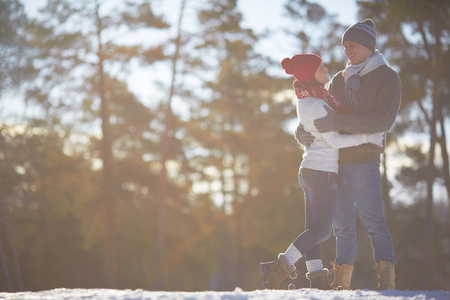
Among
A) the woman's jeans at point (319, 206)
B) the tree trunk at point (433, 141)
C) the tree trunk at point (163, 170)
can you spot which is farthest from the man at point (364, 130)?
the tree trunk at point (163, 170)

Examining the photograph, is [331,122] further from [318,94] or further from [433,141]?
[433,141]

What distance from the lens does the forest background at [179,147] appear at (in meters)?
18.3

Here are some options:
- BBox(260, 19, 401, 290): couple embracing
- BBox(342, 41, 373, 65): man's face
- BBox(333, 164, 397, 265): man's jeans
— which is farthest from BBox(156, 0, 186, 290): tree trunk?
BBox(333, 164, 397, 265): man's jeans

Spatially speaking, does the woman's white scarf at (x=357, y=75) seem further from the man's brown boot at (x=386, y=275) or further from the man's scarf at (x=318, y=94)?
the man's brown boot at (x=386, y=275)

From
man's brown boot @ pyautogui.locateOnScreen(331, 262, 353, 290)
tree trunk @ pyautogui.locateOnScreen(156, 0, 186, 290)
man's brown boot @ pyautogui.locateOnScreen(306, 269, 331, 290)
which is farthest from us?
tree trunk @ pyautogui.locateOnScreen(156, 0, 186, 290)

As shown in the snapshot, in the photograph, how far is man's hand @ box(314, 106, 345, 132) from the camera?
166 inches

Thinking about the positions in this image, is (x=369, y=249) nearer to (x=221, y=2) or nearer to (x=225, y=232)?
(x=221, y=2)

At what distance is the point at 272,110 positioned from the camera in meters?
25.3

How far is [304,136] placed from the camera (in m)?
4.56

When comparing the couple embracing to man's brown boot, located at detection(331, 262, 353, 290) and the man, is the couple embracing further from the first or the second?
man's brown boot, located at detection(331, 262, 353, 290)

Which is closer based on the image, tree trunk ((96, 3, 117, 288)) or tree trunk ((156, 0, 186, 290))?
tree trunk ((96, 3, 117, 288))

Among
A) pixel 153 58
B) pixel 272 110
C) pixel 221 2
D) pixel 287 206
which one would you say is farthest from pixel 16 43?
pixel 287 206

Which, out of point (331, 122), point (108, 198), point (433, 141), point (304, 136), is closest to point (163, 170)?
point (108, 198)

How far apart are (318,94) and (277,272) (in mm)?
1465
